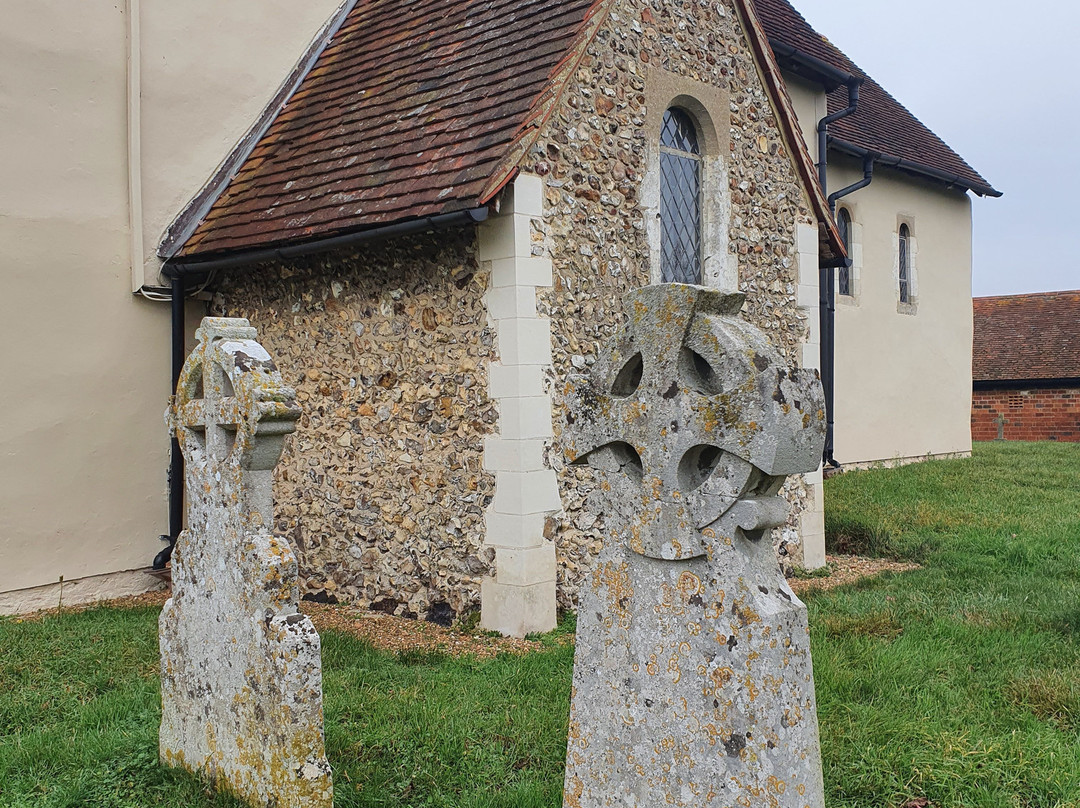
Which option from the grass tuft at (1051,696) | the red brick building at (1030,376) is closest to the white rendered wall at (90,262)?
the grass tuft at (1051,696)

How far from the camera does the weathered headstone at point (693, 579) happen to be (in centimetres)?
241

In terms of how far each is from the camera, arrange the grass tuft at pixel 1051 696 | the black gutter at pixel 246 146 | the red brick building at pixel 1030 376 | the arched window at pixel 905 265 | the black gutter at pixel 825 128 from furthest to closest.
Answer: the red brick building at pixel 1030 376 < the arched window at pixel 905 265 < the black gutter at pixel 825 128 < the black gutter at pixel 246 146 < the grass tuft at pixel 1051 696

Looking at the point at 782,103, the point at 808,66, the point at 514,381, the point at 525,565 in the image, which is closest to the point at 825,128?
the point at 808,66

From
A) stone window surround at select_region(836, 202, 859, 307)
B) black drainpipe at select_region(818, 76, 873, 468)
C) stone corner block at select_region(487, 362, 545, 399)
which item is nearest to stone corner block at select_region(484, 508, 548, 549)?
stone corner block at select_region(487, 362, 545, 399)

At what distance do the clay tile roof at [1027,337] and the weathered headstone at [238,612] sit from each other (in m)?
23.6

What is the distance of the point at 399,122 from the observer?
7824 mm

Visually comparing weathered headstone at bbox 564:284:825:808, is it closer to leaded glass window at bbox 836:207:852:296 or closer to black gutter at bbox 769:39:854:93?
black gutter at bbox 769:39:854:93

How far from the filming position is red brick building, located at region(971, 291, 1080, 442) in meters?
23.4

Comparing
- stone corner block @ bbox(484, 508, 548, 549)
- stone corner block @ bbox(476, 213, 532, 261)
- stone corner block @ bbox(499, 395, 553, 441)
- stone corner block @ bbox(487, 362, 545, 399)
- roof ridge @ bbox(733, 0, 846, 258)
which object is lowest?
stone corner block @ bbox(484, 508, 548, 549)

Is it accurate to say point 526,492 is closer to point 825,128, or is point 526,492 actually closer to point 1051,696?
point 1051,696

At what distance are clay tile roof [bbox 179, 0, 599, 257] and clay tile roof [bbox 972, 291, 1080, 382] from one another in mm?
20065

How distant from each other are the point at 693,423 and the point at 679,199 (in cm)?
605

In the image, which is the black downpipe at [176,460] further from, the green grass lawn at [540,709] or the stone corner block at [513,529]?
the stone corner block at [513,529]

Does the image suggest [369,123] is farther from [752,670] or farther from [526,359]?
[752,670]
